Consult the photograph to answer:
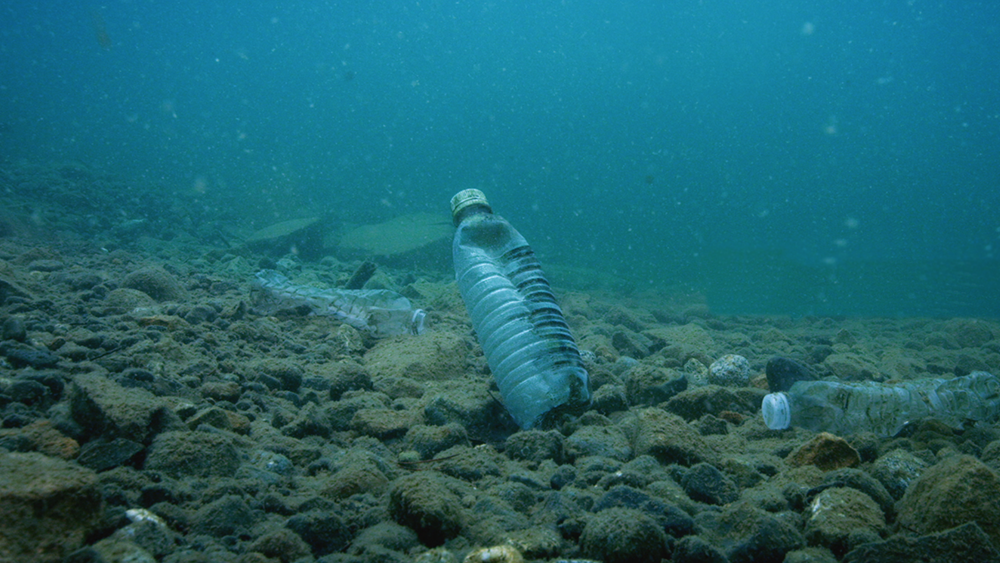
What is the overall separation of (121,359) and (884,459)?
3125 mm

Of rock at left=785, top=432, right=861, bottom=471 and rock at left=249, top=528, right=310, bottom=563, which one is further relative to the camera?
rock at left=785, top=432, right=861, bottom=471

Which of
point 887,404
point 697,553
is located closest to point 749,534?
point 697,553

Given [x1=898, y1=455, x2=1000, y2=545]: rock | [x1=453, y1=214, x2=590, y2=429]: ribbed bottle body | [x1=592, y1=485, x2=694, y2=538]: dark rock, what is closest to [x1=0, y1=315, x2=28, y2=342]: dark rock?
[x1=453, y1=214, x2=590, y2=429]: ribbed bottle body

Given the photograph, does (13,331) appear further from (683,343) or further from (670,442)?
(683,343)

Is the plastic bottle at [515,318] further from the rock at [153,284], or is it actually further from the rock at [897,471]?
the rock at [153,284]

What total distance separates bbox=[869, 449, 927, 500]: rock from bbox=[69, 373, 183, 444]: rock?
2.43 meters

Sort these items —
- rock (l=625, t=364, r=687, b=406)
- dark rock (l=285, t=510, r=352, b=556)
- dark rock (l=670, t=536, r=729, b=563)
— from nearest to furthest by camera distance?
dark rock (l=670, t=536, r=729, b=563), dark rock (l=285, t=510, r=352, b=556), rock (l=625, t=364, r=687, b=406)

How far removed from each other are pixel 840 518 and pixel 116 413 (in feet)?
7.22

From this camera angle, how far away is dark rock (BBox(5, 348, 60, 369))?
2068 millimetres

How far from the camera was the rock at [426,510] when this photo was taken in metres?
1.40

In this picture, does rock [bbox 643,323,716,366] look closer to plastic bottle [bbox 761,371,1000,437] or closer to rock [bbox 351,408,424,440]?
plastic bottle [bbox 761,371,1000,437]

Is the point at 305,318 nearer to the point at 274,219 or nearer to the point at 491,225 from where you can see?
the point at 491,225

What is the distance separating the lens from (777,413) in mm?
2480

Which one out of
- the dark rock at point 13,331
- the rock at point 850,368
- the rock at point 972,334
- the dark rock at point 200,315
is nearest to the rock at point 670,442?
the rock at point 850,368
